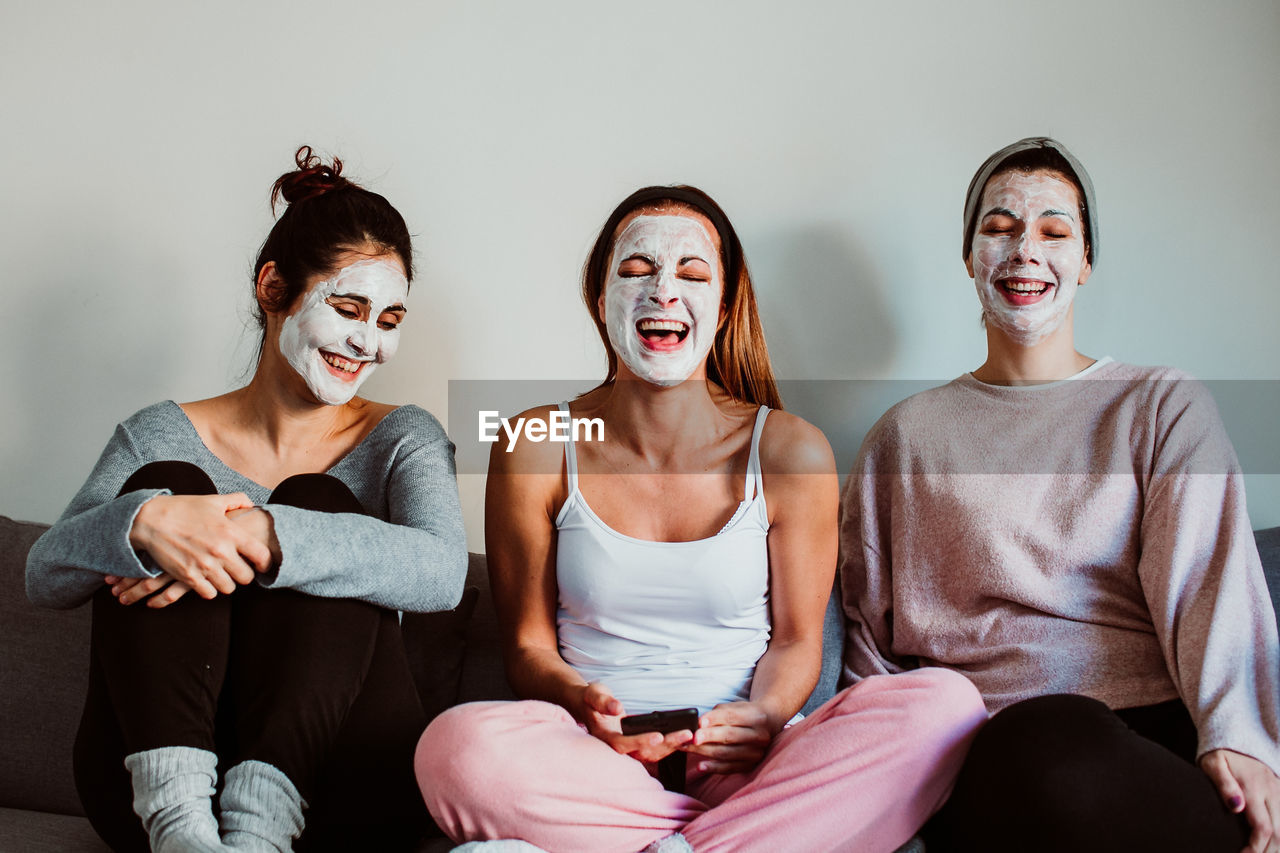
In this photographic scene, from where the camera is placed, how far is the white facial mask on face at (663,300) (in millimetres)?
1352

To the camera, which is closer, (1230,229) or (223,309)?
(1230,229)

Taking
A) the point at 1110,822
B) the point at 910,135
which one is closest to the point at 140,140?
the point at 910,135

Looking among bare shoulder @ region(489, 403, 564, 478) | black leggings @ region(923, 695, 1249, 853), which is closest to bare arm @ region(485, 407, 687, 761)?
bare shoulder @ region(489, 403, 564, 478)

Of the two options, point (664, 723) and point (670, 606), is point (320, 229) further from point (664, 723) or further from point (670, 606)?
point (664, 723)

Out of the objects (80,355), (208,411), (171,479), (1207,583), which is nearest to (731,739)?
(1207,583)

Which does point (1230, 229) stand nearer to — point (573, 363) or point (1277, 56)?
point (1277, 56)

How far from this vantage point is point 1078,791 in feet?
3.04

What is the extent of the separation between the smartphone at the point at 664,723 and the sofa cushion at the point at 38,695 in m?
0.89

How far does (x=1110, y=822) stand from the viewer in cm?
92

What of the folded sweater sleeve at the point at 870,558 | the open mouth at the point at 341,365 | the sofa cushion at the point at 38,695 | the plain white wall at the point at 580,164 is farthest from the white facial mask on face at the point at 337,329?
the folded sweater sleeve at the point at 870,558

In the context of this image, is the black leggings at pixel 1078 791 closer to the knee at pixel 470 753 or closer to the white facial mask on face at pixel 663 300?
the knee at pixel 470 753

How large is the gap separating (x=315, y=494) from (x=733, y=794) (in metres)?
0.61

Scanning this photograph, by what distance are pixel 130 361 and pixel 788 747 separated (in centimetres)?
141

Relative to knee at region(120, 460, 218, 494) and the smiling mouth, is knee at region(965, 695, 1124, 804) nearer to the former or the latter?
the smiling mouth
